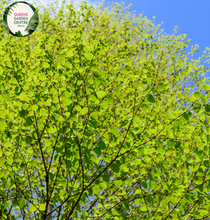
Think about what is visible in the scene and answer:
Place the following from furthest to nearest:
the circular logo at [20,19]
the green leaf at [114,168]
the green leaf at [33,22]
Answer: the green leaf at [33,22] → the circular logo at [20,19] → the green leaf at [114,168]

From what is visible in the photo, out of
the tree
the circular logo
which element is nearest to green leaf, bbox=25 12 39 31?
the circular logo

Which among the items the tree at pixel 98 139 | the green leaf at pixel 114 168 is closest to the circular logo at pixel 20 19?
the tree at pixel 98 139

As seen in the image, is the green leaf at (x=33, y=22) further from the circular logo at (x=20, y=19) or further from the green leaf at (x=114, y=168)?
the green leaf at (x=114, y=168)

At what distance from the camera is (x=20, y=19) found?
385 inches

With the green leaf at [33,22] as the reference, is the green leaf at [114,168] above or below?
below

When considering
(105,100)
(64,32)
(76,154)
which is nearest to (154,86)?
(105,100)

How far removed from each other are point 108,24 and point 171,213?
10.9 metres

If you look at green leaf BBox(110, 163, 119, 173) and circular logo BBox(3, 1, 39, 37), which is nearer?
green leaf BBox(110, 163, 119, 173)

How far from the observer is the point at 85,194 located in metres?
3.91

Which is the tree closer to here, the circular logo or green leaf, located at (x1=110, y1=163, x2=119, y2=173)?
green leaf, located at (x1=110, y1=163, x2=119, y2=173)

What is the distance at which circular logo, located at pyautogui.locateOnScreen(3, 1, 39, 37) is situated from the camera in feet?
30.5

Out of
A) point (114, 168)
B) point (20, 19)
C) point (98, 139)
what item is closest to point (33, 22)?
point (20, 19)

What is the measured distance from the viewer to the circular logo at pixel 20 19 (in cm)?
929

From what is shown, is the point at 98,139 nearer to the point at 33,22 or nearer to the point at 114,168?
the point at 114,168
